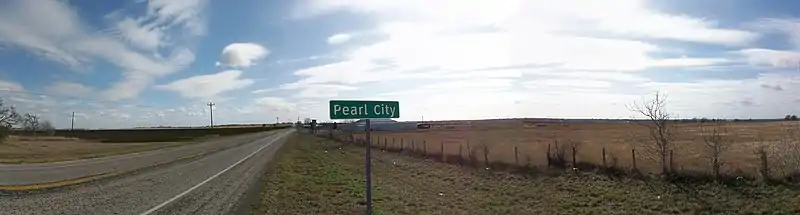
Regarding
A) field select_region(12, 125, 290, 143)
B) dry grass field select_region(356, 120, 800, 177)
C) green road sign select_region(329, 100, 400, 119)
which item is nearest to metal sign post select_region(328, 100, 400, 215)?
green road sign select_region(329, 100, 400, 119)

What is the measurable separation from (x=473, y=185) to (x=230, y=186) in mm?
7567

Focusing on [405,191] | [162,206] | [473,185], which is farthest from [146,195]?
[473,185]

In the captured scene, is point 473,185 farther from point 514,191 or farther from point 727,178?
point 727,178

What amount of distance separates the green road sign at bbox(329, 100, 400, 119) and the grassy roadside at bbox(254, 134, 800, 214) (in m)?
3.47

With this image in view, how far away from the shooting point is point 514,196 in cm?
1579

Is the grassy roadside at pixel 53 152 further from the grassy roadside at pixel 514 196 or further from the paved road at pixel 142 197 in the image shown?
the grassy roadside at pixel 514 196

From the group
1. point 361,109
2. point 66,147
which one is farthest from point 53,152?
point 361,109

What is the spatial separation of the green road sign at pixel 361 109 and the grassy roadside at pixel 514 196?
3.47 metres

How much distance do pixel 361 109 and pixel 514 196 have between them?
8380 mm

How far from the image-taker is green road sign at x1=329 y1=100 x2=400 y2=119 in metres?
8.48

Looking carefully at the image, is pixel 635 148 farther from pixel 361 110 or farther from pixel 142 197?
pixel 361 110

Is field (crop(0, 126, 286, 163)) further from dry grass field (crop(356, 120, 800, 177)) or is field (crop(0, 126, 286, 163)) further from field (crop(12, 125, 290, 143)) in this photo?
dry grass field (crop(356, 120, 800, 177))

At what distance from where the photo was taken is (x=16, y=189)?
14.7 m

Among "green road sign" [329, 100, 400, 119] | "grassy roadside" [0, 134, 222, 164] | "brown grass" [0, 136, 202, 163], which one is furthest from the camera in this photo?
"brown grass" [0, 136, 202, 163]
